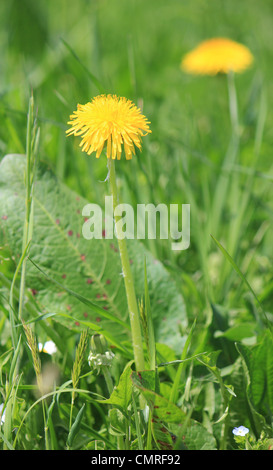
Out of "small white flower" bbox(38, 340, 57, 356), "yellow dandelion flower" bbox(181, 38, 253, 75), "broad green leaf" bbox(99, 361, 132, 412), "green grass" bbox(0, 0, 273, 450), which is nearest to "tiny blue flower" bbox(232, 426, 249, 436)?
"green grass" bbox(0, 0, 273, 450)

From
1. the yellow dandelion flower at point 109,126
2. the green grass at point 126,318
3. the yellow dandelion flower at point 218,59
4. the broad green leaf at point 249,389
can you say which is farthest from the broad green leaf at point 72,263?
the yellow dandelion flower at point 218,59

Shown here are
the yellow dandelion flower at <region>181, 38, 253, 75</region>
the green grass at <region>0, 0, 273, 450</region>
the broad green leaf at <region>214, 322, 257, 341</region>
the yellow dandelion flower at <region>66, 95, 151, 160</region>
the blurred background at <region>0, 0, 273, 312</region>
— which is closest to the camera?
the yellow dandelion flower at <region>66, 95, 151, 160</region>

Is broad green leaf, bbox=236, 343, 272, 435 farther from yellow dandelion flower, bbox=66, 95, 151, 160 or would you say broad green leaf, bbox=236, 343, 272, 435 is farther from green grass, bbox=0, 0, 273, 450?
yellow dandelion flower, bbox=66, 95, 151, 160

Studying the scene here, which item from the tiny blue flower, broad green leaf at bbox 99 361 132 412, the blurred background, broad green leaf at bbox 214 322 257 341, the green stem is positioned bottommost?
the tiny blue flower

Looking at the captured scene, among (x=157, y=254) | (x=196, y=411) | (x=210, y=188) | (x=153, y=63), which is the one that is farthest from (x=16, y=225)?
(x=153, y=63)

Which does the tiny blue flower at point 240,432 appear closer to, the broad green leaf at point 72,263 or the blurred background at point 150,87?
the broad green leaf at point 72,263

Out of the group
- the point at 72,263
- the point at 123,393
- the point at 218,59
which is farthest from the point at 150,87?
the point at 123,393

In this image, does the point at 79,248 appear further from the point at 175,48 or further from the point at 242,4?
the point at 242,4
